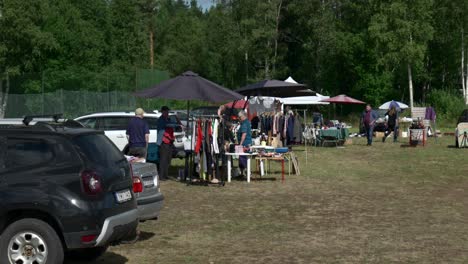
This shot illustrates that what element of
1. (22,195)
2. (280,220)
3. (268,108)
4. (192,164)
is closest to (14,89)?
(268,108)

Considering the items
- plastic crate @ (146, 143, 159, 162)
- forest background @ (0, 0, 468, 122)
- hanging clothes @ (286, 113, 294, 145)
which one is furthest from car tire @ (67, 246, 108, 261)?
forest background @ (0, 0, 468, 122)

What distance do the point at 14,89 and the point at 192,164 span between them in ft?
85.7

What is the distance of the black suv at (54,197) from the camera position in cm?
717

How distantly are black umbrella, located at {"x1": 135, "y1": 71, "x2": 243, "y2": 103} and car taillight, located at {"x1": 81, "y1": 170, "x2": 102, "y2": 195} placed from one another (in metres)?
9.02

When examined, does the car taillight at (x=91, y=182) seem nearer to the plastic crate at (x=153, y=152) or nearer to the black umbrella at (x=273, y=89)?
the plastic crate at (x=153, y=152)

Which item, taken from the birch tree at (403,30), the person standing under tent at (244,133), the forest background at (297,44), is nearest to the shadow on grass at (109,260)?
the person standing under tent at (244,133)

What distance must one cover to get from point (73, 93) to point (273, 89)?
17.8m

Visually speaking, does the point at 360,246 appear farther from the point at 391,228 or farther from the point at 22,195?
the point at 22,195

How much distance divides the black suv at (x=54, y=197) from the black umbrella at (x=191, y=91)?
8763mm

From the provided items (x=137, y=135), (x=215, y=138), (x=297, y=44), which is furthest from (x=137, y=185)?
(x=297, y=44)

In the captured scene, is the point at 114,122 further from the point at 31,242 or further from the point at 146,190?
the point at 31,242

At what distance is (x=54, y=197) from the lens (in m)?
7.17

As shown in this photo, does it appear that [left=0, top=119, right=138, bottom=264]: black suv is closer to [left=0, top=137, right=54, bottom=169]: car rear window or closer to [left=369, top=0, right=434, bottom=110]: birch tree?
[left=0, top=137, right=54, bottom=169]: car rear window

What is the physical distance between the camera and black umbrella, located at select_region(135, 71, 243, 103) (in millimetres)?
16438
